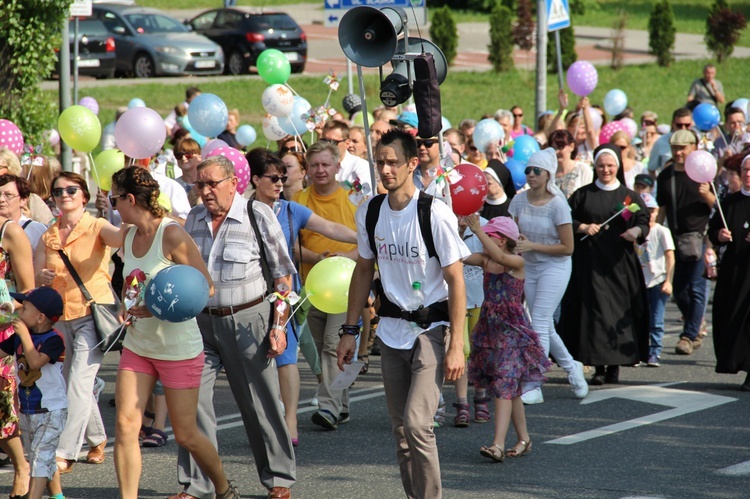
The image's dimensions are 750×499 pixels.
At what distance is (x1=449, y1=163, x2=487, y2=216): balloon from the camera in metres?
7.67

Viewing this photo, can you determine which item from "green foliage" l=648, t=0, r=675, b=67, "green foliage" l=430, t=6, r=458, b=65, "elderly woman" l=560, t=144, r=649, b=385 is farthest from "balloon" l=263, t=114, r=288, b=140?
"green foliage" l=648, t=0, r=675, b=67

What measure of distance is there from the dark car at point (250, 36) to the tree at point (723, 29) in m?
13.5

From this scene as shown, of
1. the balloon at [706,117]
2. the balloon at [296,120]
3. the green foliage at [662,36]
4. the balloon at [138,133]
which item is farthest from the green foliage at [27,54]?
the green foliage at [662,36]

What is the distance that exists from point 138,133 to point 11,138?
1.26 m

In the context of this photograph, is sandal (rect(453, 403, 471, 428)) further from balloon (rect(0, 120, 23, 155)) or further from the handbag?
balloon (rect(0, 120, 23, 155))

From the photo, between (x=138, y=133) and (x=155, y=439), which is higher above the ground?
(x=138, y=133)

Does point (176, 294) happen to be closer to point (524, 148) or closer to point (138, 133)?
point (138, 133)

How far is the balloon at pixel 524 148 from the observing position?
42.6 feet

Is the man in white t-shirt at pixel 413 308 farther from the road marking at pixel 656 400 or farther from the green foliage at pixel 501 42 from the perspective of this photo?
the green foliage at pixel 501 42

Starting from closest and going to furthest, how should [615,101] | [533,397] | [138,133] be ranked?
[138,133] → [533,397] → [615,101]

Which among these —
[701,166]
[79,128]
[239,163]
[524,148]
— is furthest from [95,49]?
[239,163]

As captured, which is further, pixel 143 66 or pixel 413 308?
pixel 143 66

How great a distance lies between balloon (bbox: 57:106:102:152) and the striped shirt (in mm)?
3538

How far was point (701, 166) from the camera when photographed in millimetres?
11594
